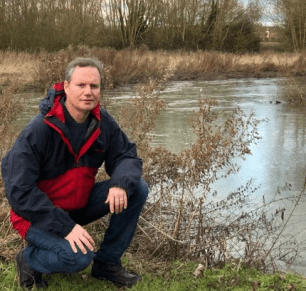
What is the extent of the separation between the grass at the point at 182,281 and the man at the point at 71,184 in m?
0.08

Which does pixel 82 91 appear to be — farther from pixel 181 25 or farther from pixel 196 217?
pixel 181 25

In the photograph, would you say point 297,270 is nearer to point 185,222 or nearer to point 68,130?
point 185,222

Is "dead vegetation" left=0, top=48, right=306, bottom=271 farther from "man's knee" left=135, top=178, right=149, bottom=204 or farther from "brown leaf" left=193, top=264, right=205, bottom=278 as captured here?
"man's knee" left=135, top=178, right=149, bottom=204

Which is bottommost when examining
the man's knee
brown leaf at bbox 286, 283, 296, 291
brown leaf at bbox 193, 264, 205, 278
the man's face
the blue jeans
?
brown leaf at bbox 286, 283, 296, 291

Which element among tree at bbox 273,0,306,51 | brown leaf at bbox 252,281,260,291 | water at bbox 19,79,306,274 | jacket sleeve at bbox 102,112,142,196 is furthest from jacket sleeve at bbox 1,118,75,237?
tree at bbox 273,0,306,51

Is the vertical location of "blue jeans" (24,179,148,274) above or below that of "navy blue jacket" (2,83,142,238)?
below

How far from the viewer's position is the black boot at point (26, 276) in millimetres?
3199

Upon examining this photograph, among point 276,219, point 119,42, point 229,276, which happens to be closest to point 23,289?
point 229,276

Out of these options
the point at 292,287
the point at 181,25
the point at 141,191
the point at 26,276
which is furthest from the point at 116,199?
the point at 181,25

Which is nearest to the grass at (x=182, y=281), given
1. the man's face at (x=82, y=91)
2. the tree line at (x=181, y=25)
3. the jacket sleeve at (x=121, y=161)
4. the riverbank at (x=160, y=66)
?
the jacket sleeve at (x=121, y=161)

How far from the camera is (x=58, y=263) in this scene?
301 centimetres

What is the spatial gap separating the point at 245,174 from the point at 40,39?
23.2m

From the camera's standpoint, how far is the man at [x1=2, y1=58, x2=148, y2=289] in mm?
2910

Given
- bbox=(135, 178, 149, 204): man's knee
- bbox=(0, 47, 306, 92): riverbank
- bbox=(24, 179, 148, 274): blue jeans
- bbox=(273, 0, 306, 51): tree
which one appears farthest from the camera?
bbox=(273, 0, 306, 51): tree
